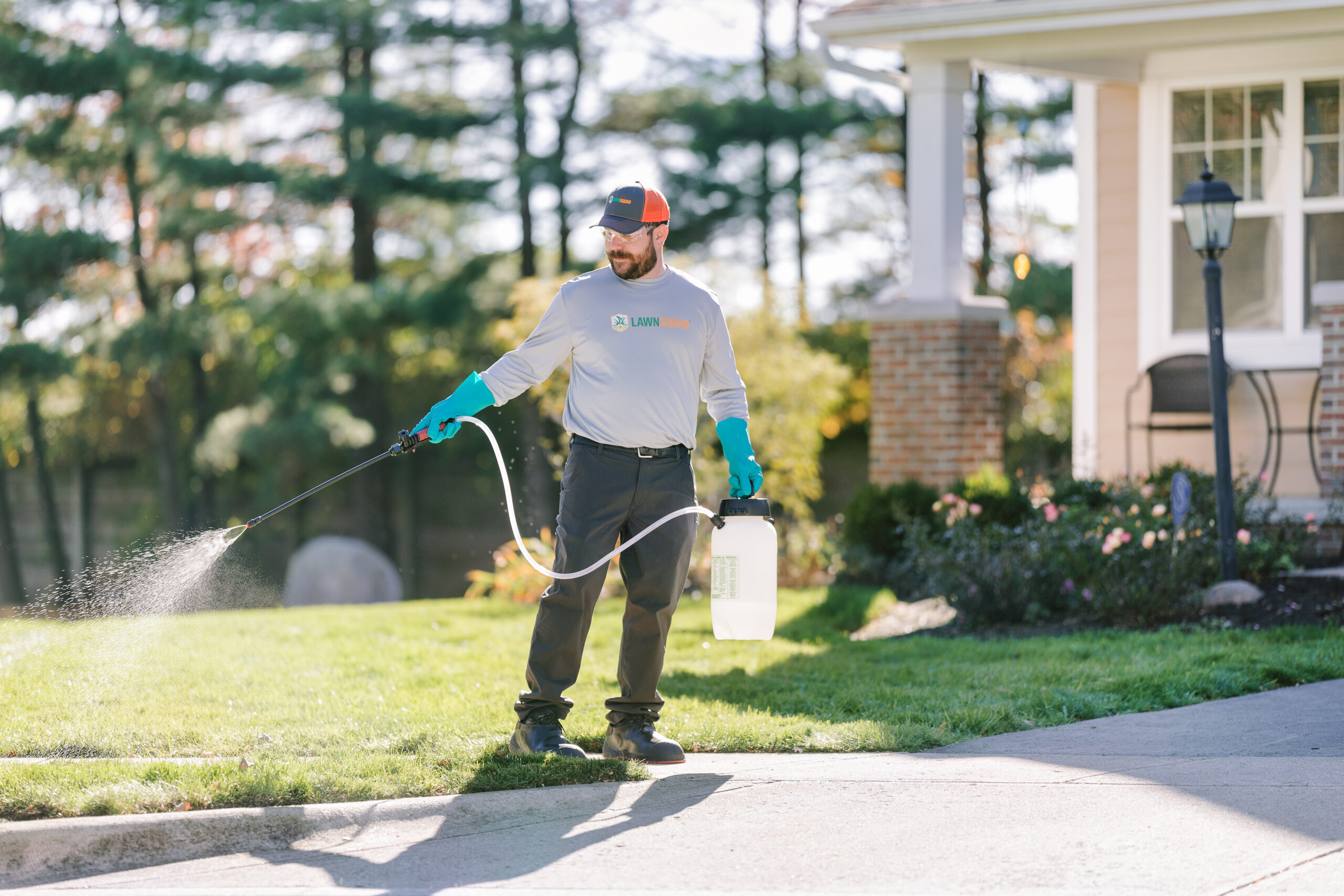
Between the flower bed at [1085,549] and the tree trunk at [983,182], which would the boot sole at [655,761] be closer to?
the flower bed at [1085,549]

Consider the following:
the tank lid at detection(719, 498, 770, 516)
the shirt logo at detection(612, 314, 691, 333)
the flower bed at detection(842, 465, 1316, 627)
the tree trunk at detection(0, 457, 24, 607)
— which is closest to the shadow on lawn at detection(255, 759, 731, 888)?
the tank lid at detection(719, 498, 770, 516)

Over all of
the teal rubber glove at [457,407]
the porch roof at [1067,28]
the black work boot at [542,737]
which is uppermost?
the porch roof at [1067,28]

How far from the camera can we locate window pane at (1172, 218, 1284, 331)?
10.2m

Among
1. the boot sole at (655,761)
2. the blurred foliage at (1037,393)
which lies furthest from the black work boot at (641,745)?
the blurred foliage at (1037,393)

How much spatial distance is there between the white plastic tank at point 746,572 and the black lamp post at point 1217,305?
4.03 m

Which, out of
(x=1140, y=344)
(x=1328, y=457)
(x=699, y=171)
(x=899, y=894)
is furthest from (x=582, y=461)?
(x=699, y=171)

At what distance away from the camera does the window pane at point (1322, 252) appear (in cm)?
1002

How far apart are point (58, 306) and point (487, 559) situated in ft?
23.2

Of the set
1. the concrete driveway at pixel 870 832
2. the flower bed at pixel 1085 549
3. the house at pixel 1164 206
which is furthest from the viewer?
the house at pixel 1164 206

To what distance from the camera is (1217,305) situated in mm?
8102

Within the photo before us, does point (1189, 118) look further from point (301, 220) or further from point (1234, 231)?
point (301, 220)

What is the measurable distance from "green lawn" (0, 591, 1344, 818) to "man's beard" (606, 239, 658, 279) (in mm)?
1640

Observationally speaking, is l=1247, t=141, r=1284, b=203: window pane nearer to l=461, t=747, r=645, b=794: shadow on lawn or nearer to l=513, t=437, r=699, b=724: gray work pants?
l=513, t=437, r=699, b=724: gray work pants

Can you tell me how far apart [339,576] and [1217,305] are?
12.4 m
